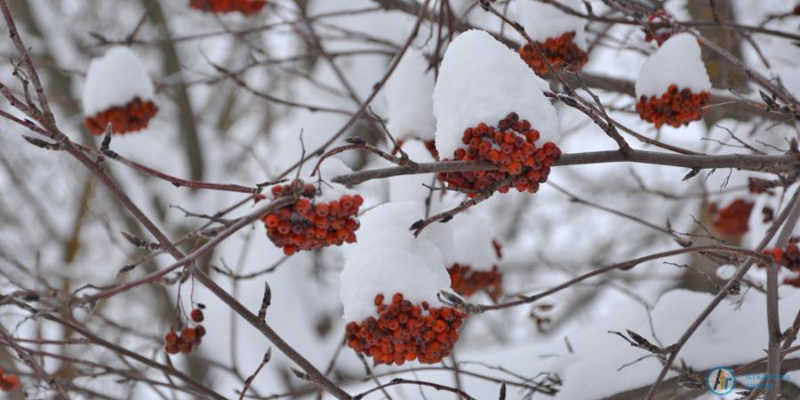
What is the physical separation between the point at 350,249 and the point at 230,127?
8.04 m

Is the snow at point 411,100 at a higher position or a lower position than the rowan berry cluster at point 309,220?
higher

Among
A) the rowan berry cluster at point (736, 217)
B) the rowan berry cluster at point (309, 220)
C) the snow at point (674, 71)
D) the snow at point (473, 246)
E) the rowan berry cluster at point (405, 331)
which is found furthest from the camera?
the rowan berry cluster at point (736, 217)

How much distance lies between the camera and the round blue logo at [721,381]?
1972 mm

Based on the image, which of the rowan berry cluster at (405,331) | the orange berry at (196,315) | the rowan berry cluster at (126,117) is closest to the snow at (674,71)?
the rowan berry cluster at (405,331)

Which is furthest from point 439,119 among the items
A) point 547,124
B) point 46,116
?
point 46,116

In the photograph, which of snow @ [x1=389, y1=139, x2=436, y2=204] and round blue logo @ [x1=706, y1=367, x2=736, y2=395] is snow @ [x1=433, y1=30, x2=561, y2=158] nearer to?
snow @ [x1=389, y1=139, x2=436, y2=204]

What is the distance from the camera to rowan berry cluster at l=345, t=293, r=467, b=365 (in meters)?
1.60

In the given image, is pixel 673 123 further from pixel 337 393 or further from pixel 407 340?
pixel 337 393

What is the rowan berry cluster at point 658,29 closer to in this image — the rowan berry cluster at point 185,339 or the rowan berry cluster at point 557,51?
the rowan berry cluster at point 557,51

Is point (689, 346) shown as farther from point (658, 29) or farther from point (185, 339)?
point (185, 339)

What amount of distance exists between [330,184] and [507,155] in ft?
1.28

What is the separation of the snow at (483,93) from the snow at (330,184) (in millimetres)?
244

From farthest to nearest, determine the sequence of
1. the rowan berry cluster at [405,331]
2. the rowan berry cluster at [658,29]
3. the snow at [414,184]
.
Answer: the snow at [414,184], the rowan berry cluster at [658,29], the rowan berry cluster at [405,331]

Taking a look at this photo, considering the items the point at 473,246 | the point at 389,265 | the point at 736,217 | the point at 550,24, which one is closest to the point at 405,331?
the point at 389,265
